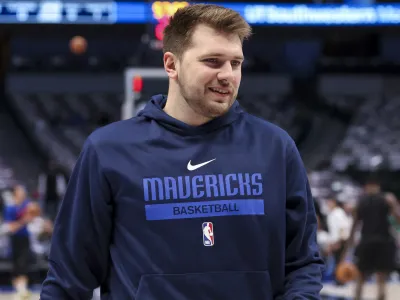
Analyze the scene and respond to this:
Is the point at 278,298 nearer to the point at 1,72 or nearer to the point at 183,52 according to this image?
the point at 183,52

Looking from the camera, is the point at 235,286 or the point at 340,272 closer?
the point at 235,286

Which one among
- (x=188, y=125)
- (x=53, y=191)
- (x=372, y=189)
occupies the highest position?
(x=188, y=125)

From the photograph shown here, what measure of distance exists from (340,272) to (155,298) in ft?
31.0

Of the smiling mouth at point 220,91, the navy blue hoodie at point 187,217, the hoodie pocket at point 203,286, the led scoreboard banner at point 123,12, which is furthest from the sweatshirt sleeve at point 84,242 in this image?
the led scoreboard banner at point 123,12

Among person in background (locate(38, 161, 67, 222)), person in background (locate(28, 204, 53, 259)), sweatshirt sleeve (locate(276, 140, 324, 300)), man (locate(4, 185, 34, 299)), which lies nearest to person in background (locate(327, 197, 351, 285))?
person in background (locate(28, 204, 53, 259))

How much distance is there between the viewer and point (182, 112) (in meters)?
2.61

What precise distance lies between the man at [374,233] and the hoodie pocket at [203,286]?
7.43 metres

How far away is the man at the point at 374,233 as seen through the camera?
9.80 metres

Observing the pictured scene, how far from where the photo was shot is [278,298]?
2.51m

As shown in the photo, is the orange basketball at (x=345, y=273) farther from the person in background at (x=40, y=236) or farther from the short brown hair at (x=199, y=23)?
the short brown hair at (x=199, y=23)

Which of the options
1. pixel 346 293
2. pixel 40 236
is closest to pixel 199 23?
pixel 346 293

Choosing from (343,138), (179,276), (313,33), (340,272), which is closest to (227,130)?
(179,276)

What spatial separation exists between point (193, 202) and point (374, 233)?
25.7 ft

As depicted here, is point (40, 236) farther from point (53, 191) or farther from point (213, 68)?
point (213, 68)
